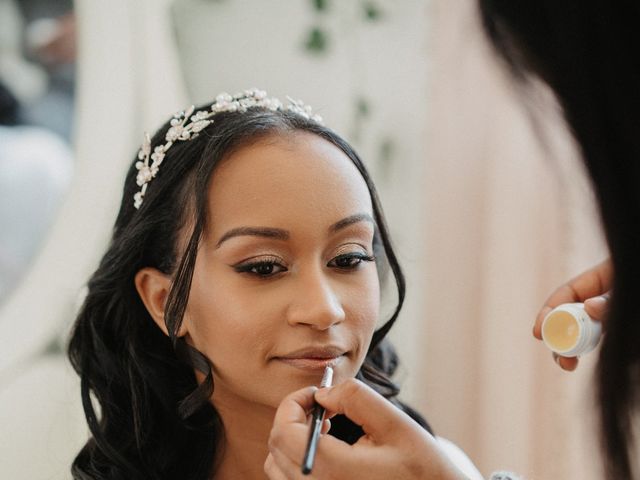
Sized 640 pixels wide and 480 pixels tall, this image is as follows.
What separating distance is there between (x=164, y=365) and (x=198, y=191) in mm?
294

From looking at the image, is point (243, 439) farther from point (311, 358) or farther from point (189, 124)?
point (189, 124)

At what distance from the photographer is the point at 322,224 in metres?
0.94

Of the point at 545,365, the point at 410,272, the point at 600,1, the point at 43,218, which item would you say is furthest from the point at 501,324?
the point at 600,1

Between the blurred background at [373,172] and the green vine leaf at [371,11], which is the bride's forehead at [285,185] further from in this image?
the green vine leaf at [371,11]

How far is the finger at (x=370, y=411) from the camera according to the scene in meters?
0.76

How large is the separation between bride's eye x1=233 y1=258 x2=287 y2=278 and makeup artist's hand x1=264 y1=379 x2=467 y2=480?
203 millimetres

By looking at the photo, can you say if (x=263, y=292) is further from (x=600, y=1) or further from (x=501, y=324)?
(x=501, y=324)

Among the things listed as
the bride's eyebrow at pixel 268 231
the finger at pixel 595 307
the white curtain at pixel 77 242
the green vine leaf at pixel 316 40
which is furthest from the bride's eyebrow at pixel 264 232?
the green vine leaf at pixel 316 40

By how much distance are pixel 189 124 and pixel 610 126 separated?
664 mm

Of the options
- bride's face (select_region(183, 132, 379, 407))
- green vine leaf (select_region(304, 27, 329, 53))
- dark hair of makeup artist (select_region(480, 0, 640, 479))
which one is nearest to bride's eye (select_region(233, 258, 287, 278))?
bride's face (select_region(183, 132, 379, 407))

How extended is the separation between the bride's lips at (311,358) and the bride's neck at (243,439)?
0.15 meters

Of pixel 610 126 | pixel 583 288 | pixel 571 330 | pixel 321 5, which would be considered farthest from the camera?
pixel 321 5

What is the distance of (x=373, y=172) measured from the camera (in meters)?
1.77

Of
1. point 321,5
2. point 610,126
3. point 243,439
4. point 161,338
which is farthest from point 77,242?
point 610,126
